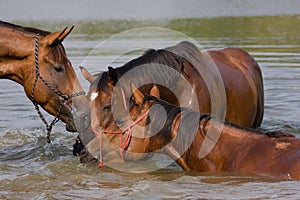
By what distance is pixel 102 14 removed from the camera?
82.4ft

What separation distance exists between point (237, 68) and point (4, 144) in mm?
3379

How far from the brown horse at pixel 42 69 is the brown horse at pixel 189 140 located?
2.64ft

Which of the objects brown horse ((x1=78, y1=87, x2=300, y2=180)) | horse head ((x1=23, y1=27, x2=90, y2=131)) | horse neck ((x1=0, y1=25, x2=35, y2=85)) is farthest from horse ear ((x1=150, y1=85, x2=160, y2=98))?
horse neck ((x1=0, y1=25, x2=35, y2=85))

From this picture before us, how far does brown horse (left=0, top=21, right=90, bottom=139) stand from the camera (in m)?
7.23

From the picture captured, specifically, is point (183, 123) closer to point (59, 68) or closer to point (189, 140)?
point (189, 140)

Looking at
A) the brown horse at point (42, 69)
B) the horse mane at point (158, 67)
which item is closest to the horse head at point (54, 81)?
the brown horse at point (42, 69)

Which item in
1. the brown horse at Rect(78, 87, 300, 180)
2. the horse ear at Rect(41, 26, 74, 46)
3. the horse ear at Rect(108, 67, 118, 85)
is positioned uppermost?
the horse ear at Rect(41, 26, 74, 46)

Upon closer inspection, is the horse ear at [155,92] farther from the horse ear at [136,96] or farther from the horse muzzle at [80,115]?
the horse muzzle at [80,115]

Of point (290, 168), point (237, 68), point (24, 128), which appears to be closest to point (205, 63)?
point (237, 68)

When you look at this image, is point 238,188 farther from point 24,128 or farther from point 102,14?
Answer: point 102,14

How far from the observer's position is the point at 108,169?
23.4 ft

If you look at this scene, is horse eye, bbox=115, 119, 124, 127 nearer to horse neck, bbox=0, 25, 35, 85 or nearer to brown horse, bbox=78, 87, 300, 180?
brown horse, bbox=78, 87, 300, 180

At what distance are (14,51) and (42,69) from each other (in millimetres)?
380

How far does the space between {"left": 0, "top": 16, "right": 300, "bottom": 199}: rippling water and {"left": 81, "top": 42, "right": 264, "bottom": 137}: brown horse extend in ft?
2.23
